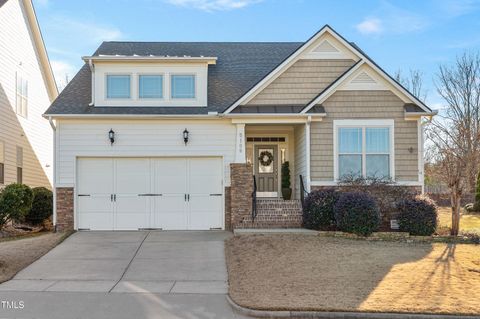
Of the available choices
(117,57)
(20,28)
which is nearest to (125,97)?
(117,57)

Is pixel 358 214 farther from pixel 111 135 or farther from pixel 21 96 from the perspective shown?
pixel 21 96

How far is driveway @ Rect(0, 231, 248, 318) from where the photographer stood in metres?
8.91

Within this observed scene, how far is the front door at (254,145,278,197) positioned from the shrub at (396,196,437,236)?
5.56m

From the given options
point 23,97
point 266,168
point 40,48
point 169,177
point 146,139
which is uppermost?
point 40,48

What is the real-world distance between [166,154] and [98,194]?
2558 mm

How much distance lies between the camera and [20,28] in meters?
22.5

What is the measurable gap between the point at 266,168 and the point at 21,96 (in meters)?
10.7

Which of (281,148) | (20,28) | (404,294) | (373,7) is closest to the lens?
(404,294)

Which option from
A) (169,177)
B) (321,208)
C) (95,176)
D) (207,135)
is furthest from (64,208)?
(321,208)

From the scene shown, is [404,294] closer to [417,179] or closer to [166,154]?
[417,179]

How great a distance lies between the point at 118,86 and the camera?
59.4 feet

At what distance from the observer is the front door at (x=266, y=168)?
1994 cm

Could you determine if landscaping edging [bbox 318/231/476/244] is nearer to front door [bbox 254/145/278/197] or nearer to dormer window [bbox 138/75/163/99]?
front door [bbox 254/145/278/197]

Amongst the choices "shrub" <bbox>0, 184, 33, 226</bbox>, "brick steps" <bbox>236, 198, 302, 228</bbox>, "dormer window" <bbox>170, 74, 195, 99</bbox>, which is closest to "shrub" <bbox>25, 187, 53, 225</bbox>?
"shrub" <bbox>0, 184, 33, 226</bbox>
